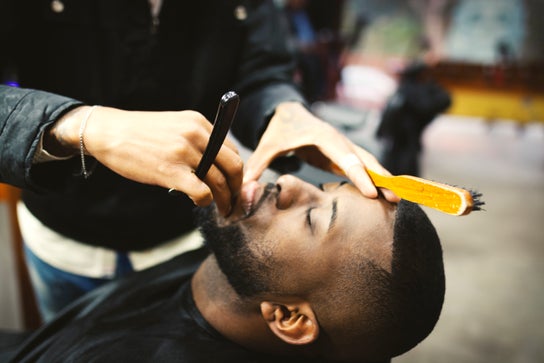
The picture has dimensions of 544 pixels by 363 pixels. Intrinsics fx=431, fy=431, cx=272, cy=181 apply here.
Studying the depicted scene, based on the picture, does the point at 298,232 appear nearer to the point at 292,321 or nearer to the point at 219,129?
the point at 292,321

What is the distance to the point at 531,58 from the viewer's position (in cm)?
644

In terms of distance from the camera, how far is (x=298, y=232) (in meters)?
1.01

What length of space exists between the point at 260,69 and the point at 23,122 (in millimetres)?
737

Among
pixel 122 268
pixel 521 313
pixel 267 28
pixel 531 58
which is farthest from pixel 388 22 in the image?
pixel 122 268

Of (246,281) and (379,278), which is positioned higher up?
(379,278)

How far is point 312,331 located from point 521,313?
7.73 ft

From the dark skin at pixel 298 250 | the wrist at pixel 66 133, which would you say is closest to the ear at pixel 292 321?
the dark skin at pixel 298 250

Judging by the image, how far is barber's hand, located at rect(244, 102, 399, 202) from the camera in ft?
3.18

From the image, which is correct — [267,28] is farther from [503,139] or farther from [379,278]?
[503,139]

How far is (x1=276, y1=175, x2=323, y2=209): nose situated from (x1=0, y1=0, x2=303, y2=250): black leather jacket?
0.71 ft

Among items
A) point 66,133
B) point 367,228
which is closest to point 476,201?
point 367,228

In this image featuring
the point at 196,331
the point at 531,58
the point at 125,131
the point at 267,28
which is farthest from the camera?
the point at 531,58

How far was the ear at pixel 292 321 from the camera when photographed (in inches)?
38.7

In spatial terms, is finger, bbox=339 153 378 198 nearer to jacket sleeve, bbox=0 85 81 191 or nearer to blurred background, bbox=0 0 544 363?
blurred background, bbox=0 0 544 363
